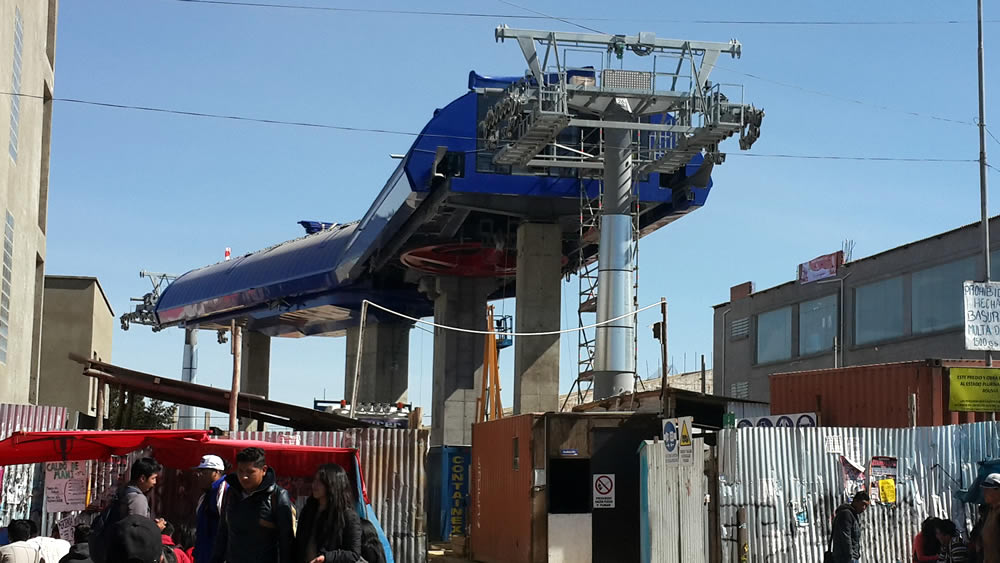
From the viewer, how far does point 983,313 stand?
2184 cm

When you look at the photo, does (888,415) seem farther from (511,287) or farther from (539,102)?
(511,287)

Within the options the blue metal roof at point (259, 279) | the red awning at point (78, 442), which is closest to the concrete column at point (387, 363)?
the blue metal roof at point (259, 279)

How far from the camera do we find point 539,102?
31250mm

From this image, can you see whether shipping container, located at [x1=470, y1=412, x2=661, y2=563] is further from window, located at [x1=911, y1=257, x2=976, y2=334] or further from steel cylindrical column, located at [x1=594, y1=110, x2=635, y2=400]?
window, located at [x1=911, y1=257, x2=976, y2=334]

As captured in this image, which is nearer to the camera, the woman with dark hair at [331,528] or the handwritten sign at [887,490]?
the woman with dark hair at [331,528]

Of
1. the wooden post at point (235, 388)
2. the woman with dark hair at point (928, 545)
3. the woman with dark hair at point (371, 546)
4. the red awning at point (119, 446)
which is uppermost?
the wooden post at point (235, 388)

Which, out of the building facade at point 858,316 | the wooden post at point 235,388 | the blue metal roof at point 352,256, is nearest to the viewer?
the wooden post at point 235,388

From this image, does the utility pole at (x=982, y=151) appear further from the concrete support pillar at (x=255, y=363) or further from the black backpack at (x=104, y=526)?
the concrete support pillar at (x=255, y=363)

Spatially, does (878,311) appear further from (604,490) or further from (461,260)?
(604,490)

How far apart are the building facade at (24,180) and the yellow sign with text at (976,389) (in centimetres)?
1597

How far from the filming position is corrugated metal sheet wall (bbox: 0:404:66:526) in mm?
17016

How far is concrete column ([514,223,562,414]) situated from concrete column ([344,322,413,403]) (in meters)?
21.3

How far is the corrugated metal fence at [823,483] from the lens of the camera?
18.1m

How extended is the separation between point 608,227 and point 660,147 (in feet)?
12.2
